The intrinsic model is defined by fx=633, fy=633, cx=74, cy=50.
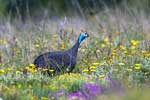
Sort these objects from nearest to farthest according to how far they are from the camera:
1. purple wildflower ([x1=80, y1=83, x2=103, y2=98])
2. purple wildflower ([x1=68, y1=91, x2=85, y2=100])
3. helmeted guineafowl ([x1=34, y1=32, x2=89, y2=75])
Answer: purple wildflower ([x1=68, y1=91, x2=85, y2=100]), purple wildflower ([x1=80, y1=83, x2=103, y2=98]), helmeted guineafowl ([x1=34, y1=32, x2=89, y2=75])

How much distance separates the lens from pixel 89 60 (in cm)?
1093

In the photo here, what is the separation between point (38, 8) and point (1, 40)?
500 inches

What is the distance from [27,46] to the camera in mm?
11969

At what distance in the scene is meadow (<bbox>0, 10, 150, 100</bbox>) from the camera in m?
8.02

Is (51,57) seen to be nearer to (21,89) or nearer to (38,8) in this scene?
(21,89)

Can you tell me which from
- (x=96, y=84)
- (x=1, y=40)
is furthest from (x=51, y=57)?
(x=1, y=40)

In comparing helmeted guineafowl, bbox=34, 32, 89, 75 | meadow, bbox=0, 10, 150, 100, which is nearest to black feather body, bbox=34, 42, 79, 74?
helmeted guineafowl, bbox=34, 32, 89, 75

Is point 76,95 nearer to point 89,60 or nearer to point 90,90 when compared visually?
point 90,90

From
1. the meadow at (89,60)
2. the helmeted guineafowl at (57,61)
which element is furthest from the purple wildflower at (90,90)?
the helmeted guineafowl at (57,61)

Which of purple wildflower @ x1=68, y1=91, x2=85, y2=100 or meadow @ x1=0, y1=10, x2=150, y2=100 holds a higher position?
meadow @ x1=0, y1=10, x2=150, y2=100

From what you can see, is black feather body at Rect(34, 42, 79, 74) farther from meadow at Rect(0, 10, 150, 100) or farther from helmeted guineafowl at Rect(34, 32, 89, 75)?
meadow at Rect(0, 10, 150, 100)

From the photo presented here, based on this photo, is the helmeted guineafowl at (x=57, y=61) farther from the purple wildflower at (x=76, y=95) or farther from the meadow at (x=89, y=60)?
the purple wildflower at (x=76, y=95)

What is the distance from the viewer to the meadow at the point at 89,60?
8.02 meters

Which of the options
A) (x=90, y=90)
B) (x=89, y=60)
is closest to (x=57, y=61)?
(x=89, y=60)
